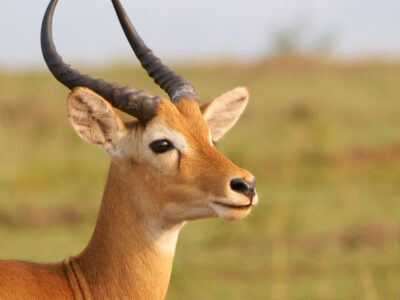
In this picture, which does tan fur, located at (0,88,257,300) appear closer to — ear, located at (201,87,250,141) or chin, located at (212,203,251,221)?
chin, located at (212,203,251,221)

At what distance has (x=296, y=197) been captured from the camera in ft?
41.7

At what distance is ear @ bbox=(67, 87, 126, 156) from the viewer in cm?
458

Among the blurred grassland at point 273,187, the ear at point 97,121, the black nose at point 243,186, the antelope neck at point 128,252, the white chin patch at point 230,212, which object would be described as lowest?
the antelope neck at point 128,252

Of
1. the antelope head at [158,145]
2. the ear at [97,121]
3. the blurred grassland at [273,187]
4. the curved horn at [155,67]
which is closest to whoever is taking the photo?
the antelope head at [158,145]

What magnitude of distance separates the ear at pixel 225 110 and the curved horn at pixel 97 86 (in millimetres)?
707

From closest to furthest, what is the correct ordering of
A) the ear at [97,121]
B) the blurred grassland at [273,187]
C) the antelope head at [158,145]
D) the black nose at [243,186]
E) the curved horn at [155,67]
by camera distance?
1. the black nose at [243,186]
2. the antelope head at [158,145]
3. the ear at [97,121]
4. the curved horn at [155,67]
5. the blurred grassland at [273,187]

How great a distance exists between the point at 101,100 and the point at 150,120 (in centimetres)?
30

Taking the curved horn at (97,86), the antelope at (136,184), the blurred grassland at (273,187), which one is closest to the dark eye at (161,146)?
the antelope at (136,184)

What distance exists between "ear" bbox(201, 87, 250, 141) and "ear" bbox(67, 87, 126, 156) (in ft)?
2.58

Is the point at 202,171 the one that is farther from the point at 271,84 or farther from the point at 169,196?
the point at 271,84

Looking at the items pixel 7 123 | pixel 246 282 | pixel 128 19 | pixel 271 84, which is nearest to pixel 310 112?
pixel 271 84

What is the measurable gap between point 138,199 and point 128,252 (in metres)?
0.29

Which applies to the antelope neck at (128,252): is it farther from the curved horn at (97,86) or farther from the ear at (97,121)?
the curved horn at (97,86)

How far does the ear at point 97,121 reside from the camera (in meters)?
4.58
